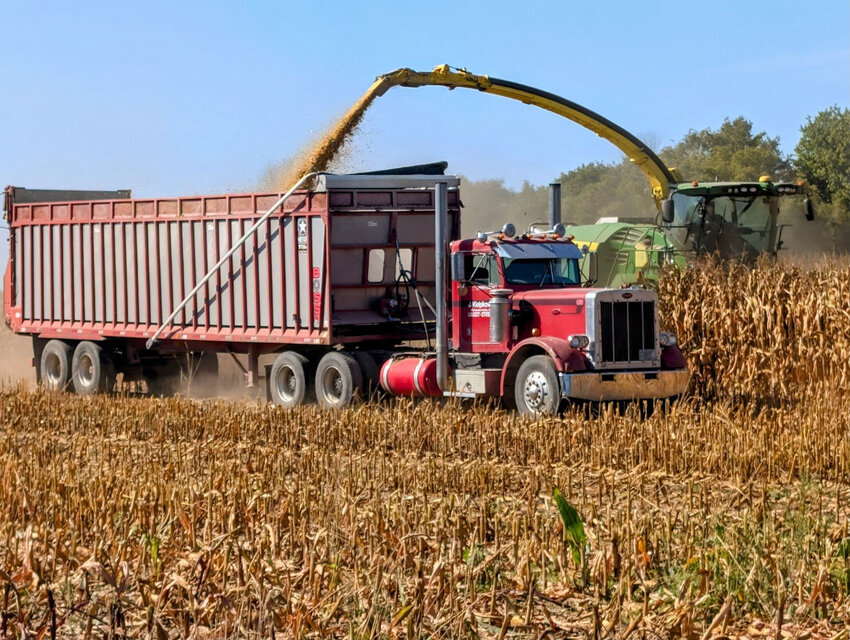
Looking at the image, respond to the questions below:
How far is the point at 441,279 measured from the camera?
14.6 m

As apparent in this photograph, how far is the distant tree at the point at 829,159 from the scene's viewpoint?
4491cm

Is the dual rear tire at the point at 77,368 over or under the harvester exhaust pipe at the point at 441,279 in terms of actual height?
under

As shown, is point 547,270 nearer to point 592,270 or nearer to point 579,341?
point 592,270

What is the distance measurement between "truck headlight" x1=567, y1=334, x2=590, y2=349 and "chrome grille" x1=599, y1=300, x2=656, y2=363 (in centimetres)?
17

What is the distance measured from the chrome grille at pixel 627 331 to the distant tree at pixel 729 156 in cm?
3357

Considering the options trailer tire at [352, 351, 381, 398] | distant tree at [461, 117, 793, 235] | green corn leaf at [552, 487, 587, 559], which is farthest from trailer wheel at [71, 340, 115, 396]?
distant tree at [461, 117, 793, 235]

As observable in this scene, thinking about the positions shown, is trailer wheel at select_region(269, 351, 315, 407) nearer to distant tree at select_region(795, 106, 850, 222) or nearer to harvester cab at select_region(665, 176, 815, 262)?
harvester cab at select_region(665, 176, 815, 262)

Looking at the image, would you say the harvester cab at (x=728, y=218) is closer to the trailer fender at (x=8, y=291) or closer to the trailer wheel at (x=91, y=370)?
the trailer wheel at (x=91, y=370)

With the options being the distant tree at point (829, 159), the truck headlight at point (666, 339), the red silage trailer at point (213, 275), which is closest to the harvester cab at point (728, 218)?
the red silage trailer at point (213, 275)

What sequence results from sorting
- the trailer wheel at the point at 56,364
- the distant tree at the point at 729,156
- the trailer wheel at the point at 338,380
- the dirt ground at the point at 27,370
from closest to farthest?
1. the trailer wheel at the point at 338,380
2. the dirt ground at the point at 27,370
3. the trailer wheel at the point at 56,364
4. the distant tree at the point at 729,156

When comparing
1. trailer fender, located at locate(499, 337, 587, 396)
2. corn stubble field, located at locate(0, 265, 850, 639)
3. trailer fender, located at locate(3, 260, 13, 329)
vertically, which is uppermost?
trailer fender, located at locate(3, 260, 13, 329)

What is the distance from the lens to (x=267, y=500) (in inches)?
320

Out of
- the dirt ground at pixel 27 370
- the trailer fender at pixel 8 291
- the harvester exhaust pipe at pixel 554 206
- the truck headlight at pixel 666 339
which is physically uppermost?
the harvester exhaust pipe at pixel 554 206

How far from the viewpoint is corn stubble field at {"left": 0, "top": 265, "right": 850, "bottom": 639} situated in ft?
18.8
